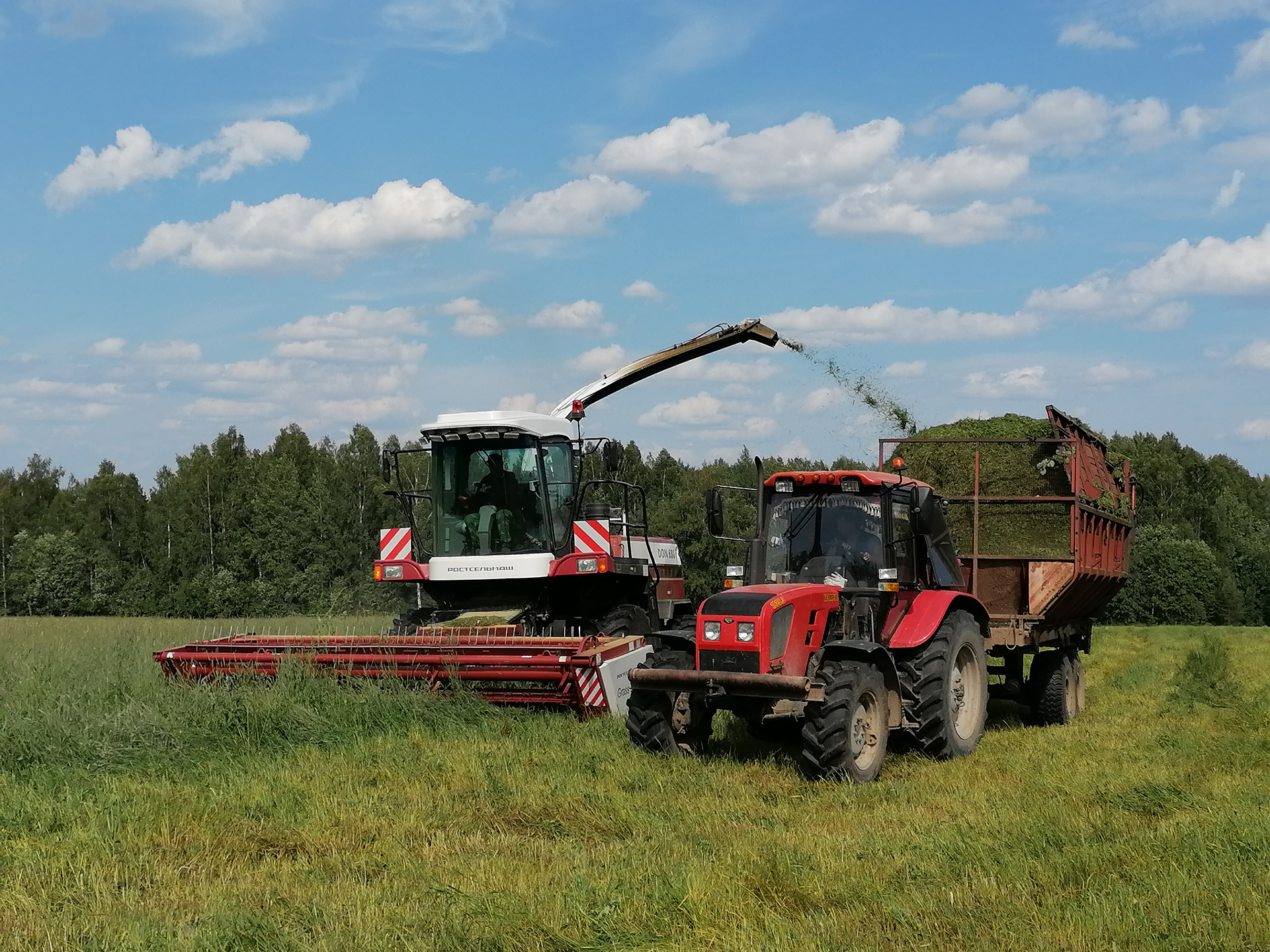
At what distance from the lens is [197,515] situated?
66.8 m

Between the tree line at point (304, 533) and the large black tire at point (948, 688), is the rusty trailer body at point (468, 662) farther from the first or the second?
the tree line at point (304, 533)

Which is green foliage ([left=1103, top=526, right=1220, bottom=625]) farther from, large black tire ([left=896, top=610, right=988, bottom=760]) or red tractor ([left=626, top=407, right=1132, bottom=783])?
large black tire ([left=896, top=610, right=988, bottom=760])

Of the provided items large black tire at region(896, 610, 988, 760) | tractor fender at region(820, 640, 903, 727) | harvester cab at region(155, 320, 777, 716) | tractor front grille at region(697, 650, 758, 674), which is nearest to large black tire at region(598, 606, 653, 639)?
harvester cab at region(155, 320, 777, 716)

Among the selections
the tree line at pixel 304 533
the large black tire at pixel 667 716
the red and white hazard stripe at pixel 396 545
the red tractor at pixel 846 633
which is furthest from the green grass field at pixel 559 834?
the tree line at pixel 304 533

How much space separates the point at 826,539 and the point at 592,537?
14.1 ft

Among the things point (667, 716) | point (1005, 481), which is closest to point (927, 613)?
point (667, 716)

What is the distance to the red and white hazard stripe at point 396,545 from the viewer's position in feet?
47.0

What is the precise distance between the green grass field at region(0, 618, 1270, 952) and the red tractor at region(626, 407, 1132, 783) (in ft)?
1.23

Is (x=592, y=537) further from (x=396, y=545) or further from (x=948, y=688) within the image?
(x=948, y=688)

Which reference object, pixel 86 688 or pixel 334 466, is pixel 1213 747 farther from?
pixel 334 466

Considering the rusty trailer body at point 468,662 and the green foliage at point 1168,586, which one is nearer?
the rusty trailer body at point 468,662

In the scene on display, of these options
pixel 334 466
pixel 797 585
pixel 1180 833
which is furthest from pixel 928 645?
pixel 334 466

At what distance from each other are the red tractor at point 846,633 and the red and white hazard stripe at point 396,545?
5.20 metres

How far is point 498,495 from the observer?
14039mm
